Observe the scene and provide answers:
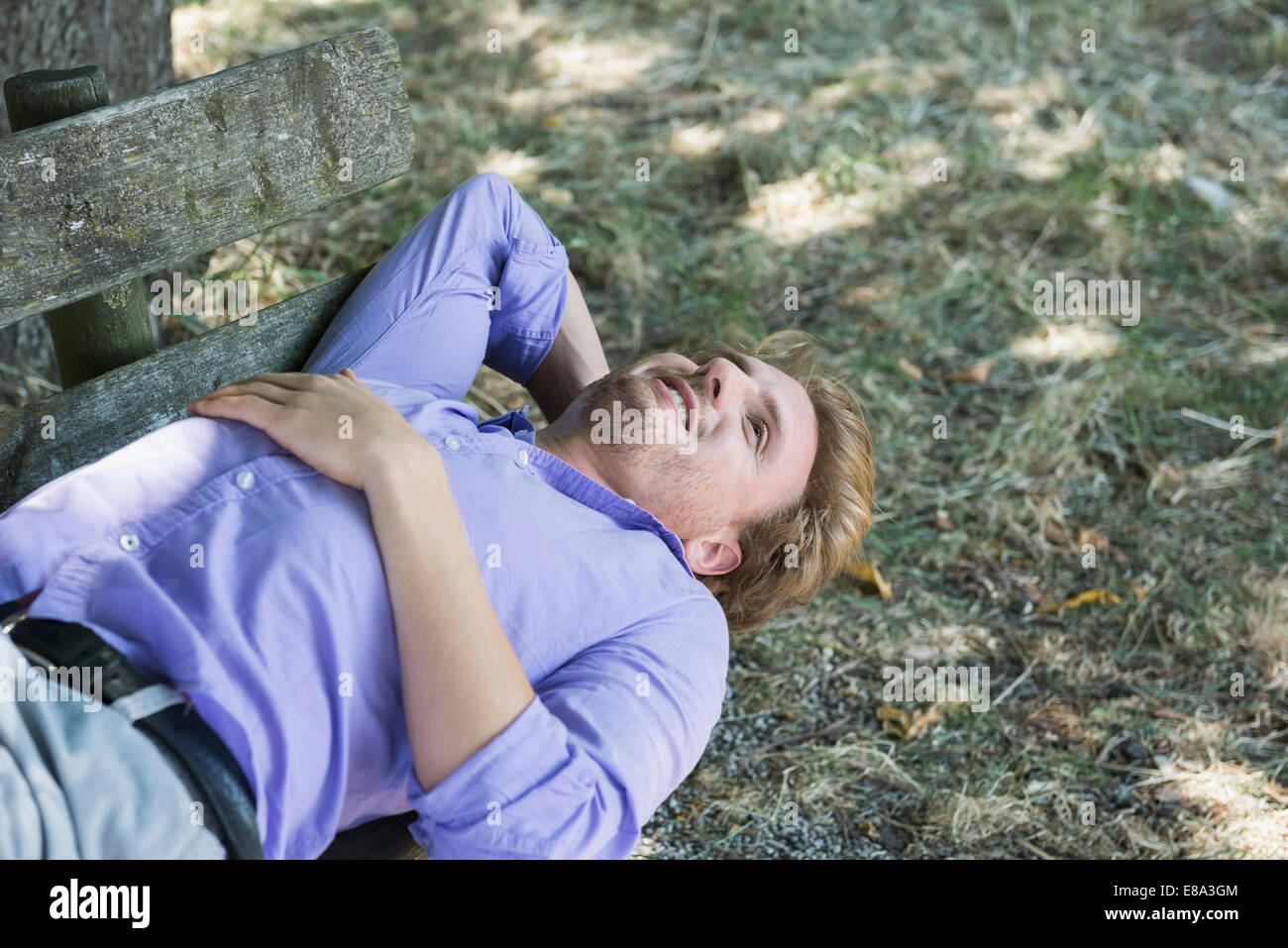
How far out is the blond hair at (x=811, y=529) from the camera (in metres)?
2.28

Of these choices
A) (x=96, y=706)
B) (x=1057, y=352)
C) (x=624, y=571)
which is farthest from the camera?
(x=1057, y=352)

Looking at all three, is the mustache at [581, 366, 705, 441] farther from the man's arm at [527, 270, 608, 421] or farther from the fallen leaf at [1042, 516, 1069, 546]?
the fallen leaf at [1042, 516, 1069, 546]

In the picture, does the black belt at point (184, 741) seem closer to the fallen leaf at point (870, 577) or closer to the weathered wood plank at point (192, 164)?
the weathered wood plank at point (192, 164)

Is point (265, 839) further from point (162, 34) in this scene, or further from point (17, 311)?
point (162, 34)

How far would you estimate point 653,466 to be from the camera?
2.08 metres

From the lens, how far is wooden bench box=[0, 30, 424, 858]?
5.65 ft

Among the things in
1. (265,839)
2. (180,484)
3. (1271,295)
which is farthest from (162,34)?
(1271,295)

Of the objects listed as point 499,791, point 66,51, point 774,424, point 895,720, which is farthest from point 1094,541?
point 66,51

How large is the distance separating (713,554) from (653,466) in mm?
267

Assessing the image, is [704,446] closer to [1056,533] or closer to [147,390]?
[147,390]

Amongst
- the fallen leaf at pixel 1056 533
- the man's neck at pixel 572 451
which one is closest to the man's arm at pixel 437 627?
the man's neck at pixel 572 451

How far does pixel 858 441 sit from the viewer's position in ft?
7.89

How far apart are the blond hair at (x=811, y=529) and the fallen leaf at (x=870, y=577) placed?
0.65m
